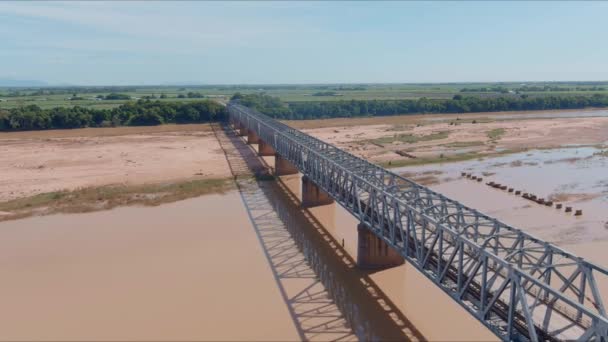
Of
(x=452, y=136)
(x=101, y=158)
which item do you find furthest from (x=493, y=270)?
(x=452, y=136)

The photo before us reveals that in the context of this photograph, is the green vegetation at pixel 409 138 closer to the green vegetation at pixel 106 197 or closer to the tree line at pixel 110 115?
the green vegetation at pixel 106 197

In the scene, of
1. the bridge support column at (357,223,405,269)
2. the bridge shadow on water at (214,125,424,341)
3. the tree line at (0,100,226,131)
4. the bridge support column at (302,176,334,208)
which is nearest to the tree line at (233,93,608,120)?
the tree line at (0,100,226,131)

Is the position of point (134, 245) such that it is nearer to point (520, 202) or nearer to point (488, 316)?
point (488, 316)

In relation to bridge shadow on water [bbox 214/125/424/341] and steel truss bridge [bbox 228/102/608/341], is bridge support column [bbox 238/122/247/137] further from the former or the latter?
steel truss bridge [bbox 228/102/608/341]

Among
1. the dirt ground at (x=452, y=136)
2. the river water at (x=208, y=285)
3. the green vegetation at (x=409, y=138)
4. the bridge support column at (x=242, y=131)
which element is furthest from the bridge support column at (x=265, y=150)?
the river water at (x=208, y=285)

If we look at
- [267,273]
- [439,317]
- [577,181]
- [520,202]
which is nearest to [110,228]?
[267,273]

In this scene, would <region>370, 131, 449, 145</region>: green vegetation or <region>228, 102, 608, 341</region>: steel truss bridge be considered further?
<region>370, 131, 449, 145</region>: green vegetation
